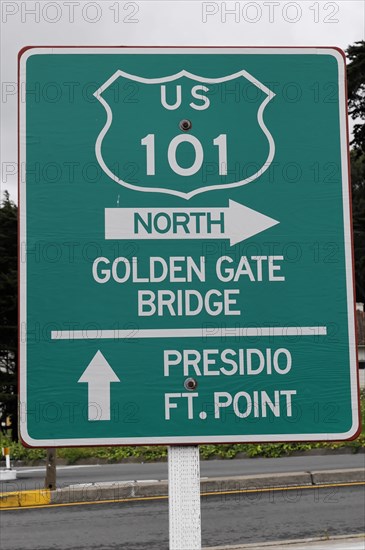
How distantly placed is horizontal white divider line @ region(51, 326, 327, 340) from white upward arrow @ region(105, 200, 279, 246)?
0.24 metres

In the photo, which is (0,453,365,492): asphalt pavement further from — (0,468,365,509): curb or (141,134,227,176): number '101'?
(141,134,227,176): number '101'

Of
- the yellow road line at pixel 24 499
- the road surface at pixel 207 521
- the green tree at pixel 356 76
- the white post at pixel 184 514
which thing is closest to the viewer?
the white post at pixel 184 514

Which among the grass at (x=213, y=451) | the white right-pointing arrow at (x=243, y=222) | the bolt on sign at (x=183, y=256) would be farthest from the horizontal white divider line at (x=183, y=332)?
the grass at (x=213, y=451)

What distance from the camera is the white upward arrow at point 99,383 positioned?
7.11 ft

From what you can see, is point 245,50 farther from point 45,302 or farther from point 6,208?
point 6,208

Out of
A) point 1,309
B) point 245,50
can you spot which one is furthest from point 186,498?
point 1,309

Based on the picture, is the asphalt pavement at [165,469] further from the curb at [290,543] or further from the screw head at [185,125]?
the screw head at [185,125]

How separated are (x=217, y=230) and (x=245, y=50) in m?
0.54

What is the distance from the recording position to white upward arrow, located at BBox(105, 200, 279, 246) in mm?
2219

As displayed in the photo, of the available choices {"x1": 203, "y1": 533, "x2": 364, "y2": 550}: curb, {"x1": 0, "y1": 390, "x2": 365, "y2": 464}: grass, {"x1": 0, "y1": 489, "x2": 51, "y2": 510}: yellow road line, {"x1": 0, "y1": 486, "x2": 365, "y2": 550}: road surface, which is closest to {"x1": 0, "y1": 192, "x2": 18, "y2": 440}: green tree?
{"x1": 0, "y1": 390, "x2": 365, "y2": 464}: grass

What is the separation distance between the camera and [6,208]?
3403cm

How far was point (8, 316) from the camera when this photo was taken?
32.4 metres

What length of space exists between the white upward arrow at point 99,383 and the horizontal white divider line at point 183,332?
0.19 ft

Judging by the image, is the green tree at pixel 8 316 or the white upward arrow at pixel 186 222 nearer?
the white upward arrow at pixel 186 222
